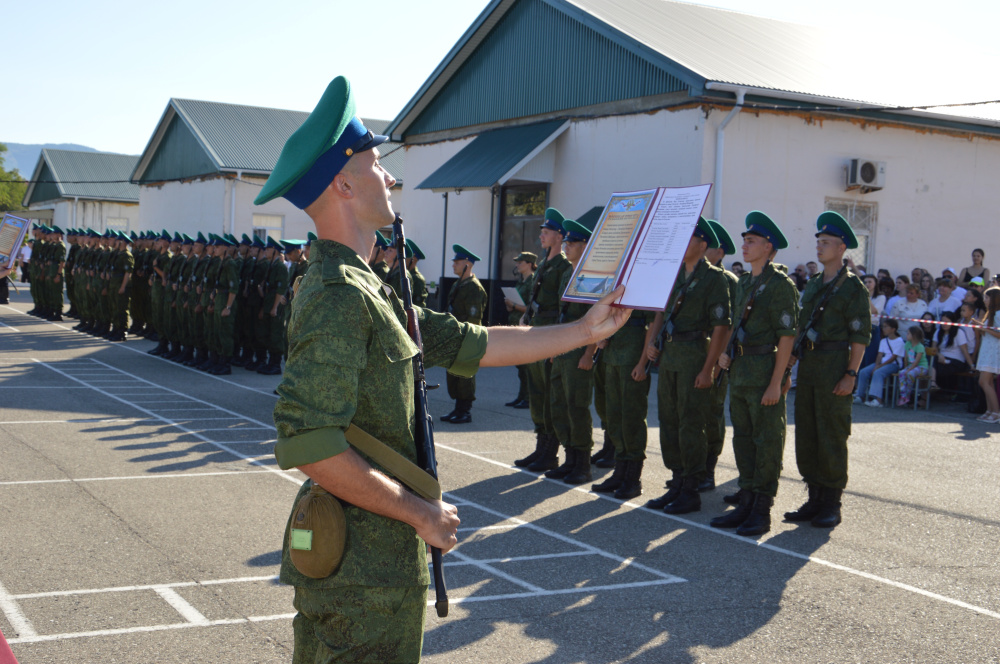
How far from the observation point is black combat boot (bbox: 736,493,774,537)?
6.82 meters

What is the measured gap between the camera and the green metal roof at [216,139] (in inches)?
1362

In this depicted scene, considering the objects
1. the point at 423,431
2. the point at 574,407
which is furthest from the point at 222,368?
the point at 423,431

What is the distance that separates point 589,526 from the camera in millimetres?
6918

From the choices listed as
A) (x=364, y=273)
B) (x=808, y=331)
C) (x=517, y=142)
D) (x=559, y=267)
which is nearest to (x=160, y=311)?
(x=517, y=142)

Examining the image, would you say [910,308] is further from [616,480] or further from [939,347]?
[616,480]

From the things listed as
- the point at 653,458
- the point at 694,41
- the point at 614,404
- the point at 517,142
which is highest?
the point at 694,41

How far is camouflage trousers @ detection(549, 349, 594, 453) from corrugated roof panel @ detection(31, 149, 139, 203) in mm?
44220

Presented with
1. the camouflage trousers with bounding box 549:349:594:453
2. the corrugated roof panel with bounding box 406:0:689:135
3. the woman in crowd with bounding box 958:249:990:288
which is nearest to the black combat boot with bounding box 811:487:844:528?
the camouflage trousers with bounding box 549:349:594:453

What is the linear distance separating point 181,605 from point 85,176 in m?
51.3

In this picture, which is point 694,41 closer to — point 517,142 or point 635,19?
point 635,19

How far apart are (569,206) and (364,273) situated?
1755cm

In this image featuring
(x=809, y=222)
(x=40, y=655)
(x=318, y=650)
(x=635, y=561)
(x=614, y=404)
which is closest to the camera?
(x=318, y=650)

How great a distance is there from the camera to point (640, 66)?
58.2ft

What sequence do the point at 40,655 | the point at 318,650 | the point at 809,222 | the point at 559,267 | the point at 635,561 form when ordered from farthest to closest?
the point at 809,222, the point at 559,267, the point at 635,561, the point at 40,655, the point at 318,650
